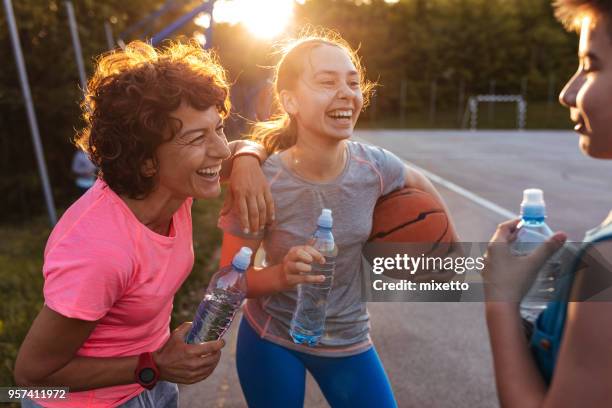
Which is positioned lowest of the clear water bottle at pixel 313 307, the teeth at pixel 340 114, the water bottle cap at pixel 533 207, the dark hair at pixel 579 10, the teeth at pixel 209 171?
the clear water bottle at pixel 313 307

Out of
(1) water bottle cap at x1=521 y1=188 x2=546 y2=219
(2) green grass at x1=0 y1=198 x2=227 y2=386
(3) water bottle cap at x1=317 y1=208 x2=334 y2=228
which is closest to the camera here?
(1) water bottle cap at x1=521 y1=188 x2=546 y2=219

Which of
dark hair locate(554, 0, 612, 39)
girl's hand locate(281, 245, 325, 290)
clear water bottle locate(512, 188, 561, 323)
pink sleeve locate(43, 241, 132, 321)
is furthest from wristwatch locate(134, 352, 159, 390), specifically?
dark hair locate(554, 0, 612, 39)

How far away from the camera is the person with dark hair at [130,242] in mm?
1862

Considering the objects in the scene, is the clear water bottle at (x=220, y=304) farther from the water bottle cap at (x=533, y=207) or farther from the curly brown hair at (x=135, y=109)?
the water bottle cap at (x=533, y=207)

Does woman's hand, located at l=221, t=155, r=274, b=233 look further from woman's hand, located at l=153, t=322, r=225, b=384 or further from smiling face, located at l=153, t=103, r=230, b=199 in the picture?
woman's hand, located at l=153, t=322, r=225, b=384

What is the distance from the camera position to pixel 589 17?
4.49ft

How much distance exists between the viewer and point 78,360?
2.00 meters

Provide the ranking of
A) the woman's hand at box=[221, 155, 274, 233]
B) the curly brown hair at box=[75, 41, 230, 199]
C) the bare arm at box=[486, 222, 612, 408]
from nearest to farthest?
the bare arm at box=[486, 222, 612, 408] < the curly brown hair at box=[75, 41, 230, 199] < the woman's hand at box=[221, 155, 274, 233]

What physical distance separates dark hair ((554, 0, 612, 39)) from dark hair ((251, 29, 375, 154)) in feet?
4.31

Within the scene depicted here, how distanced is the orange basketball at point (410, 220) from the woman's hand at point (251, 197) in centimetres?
54

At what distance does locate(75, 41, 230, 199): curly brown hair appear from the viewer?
204cm

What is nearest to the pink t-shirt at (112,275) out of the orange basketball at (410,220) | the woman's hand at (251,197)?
the woman's hand at (251,197)

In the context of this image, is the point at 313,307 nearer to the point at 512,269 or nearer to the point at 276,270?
the point at 276,270

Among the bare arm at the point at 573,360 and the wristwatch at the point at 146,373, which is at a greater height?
the bare arm at the point at 573,360
